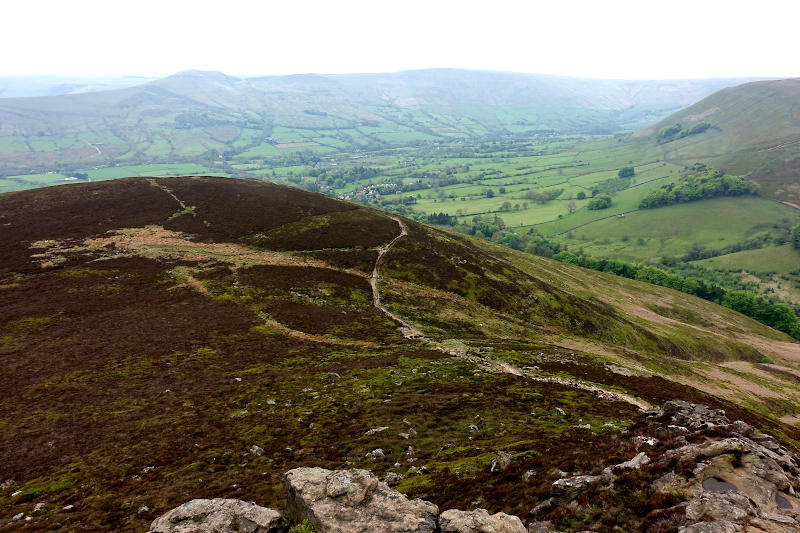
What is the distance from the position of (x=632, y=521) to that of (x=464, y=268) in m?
89.2

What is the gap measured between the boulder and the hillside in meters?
4.36

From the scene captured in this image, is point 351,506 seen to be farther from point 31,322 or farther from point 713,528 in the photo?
point 31,322

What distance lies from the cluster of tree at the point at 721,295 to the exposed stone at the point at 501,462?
192058 millimetres

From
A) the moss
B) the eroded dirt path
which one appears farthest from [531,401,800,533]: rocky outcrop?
the moss

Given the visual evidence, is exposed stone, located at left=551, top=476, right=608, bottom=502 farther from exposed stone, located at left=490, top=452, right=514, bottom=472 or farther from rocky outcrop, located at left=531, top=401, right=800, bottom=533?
exposed stone, located at left=490, top=452, right=514, bottom=472

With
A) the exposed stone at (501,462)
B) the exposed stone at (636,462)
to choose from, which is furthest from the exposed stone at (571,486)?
the exposed stone at (501,462)

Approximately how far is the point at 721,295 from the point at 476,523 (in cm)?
21916

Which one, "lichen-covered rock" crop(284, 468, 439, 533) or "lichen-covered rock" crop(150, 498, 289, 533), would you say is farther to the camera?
"lichen-covered rock" crop(284, 468, 439, 533)

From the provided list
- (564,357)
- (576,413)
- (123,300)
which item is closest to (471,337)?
(564,357)

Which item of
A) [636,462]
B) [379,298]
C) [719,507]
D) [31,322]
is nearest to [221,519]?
[719,507]

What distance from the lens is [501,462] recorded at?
2625 centimetres

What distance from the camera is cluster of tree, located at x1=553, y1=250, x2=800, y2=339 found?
155312mm

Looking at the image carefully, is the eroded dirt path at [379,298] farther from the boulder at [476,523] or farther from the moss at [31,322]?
the moss at [31,322]

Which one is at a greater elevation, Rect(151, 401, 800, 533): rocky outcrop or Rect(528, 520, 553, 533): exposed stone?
Rect(151, 401, 800, 533): rocky outcrop
